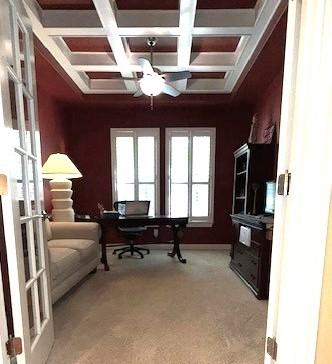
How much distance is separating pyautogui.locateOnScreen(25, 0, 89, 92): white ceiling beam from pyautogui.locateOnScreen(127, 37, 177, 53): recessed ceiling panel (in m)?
0.75

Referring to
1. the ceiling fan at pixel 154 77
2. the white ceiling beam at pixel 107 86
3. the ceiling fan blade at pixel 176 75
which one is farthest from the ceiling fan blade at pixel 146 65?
the white ceiling beam at pixel 107 86

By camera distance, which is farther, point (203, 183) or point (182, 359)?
point (203, 183)

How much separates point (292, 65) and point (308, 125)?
0.29m

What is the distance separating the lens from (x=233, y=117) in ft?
14.0

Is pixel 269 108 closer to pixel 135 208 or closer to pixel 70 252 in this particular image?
pixel 135 208

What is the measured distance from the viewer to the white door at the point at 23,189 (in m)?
1.19

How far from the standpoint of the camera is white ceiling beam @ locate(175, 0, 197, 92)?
6.39ft

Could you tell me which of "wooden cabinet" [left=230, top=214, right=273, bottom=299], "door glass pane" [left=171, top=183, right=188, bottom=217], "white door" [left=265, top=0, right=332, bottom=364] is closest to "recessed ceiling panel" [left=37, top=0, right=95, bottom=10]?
"white door" [left=265, top=0, right=332, bottom=364]

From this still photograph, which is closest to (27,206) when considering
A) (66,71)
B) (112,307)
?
(112,307)

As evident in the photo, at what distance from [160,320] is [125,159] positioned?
2.86 metres

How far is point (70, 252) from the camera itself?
2527 millimetres

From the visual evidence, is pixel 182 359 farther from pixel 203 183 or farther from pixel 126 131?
pixel 126 131

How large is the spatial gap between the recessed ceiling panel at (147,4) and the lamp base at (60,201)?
2.28m

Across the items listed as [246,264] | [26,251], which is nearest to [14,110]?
[26,251]
